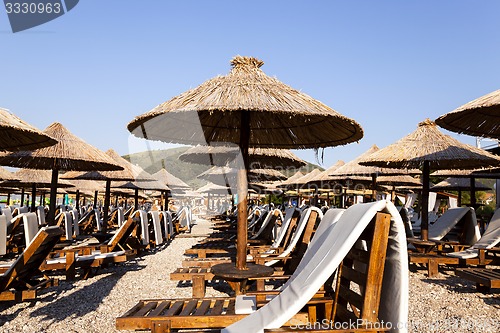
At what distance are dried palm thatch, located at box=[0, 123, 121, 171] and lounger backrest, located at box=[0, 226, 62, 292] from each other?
2378 mm

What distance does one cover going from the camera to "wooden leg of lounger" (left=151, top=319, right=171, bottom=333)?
219cm

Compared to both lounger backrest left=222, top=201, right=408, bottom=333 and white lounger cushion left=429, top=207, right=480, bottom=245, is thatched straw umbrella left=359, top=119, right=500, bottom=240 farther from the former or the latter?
lounger backrest left=222, top=201, right=408, bottom=333

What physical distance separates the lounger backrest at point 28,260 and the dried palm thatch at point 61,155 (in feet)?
7.80

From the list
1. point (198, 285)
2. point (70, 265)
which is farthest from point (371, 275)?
point (70, 265)

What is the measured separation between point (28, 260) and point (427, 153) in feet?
19.2

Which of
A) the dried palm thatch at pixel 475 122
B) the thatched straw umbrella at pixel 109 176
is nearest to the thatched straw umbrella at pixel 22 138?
the thatched straw umbrella at pixel 109 176

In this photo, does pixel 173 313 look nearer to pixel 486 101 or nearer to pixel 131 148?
pixel 486 101

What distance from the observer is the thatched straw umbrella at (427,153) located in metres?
6.44

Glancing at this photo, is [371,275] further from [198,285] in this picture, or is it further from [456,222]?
[456,222]

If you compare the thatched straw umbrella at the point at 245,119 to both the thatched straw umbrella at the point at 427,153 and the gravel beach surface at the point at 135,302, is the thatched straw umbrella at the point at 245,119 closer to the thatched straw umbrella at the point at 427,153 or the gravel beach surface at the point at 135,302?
the gravel beach surface at the point at 135,302

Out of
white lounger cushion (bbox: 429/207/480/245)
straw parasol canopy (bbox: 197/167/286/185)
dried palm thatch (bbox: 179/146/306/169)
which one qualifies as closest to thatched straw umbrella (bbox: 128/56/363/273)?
dried palm thatch (bbox: 179/146/306/169)

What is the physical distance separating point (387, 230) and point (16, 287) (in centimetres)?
374

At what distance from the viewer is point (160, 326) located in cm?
220

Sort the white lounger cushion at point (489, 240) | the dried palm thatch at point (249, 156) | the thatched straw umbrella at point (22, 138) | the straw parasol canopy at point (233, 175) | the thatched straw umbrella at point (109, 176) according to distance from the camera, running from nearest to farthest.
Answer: the thatched straw umbrella at point (22, 138)
the white lounger cushion at point (489, 240)
the dried palm thatch at point (249, 156)
the thatched straw umbrella at point (109, 176)
the straw parasol canopy at point (233, 175)
